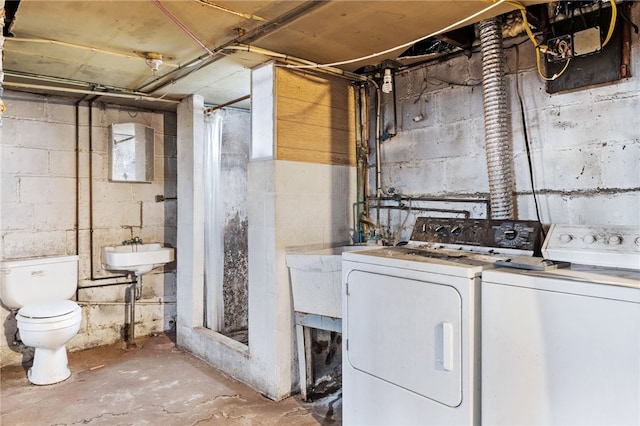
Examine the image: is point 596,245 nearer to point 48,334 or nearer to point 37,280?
point 48,334

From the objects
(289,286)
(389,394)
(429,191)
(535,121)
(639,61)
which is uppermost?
(639,61)

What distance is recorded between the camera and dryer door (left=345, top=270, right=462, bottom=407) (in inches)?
61.9

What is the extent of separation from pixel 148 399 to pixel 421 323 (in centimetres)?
191

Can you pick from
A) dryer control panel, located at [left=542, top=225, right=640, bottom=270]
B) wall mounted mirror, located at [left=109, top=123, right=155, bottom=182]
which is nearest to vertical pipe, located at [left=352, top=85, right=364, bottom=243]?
dryer control panel, located at [left=542, top=225, right=640, bottom=270]

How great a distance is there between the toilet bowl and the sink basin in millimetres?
539

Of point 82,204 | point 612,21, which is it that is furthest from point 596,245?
point 82,204

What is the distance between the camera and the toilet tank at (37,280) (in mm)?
3051

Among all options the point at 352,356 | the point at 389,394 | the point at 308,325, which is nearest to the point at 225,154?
the point at 308,325

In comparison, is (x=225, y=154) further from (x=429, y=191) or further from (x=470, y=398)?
(x=470, y=398)

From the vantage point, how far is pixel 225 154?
3816 mm

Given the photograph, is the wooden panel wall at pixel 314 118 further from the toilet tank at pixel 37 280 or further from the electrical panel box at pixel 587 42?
the toilet tank at pixel 37 280

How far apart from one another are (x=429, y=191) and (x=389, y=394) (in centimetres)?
129

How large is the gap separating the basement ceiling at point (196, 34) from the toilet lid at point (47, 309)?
1.54 metres

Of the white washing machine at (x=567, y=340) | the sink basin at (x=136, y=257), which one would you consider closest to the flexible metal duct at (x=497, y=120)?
the white washing machine at (x=567, y=340)
